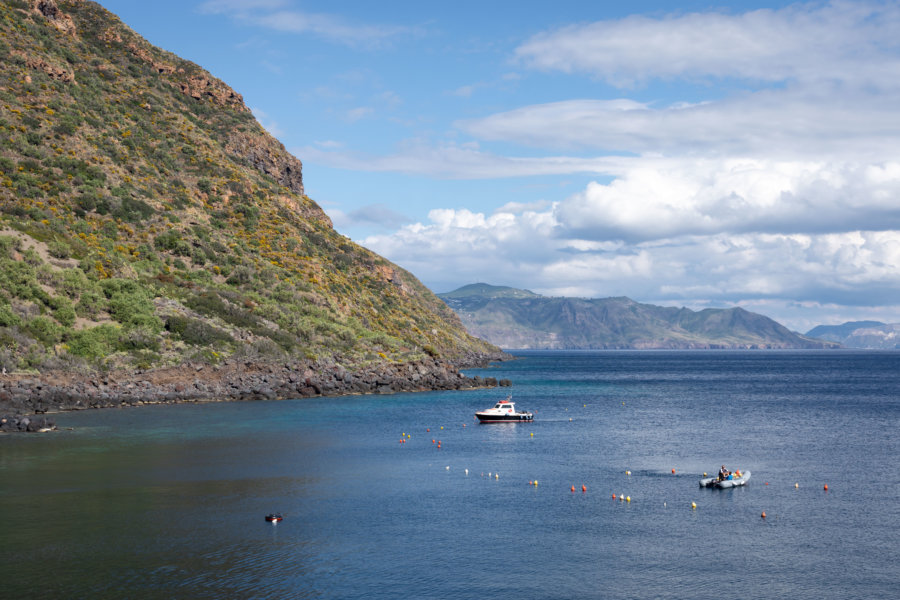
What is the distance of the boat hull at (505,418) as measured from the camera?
96.3 m

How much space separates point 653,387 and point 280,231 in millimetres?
85967

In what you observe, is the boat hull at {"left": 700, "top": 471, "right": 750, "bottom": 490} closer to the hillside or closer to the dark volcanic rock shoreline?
the dark volcanic rock shoreline

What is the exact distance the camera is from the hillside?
10862 cm

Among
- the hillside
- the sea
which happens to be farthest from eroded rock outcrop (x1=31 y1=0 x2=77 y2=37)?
the sea

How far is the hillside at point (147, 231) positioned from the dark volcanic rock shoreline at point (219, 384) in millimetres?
2108

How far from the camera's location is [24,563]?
123ft

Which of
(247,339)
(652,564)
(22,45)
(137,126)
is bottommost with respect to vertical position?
(652,564)

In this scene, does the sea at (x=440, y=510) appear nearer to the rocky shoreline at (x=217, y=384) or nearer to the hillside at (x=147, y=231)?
the rocky shoreline at (x=217, y=384)

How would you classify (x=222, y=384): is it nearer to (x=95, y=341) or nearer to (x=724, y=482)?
(x=95, y=341)

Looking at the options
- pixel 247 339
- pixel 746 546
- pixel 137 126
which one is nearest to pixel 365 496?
pixel 746 546

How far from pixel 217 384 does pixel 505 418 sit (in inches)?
1707

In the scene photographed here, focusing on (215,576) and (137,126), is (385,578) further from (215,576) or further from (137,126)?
(137,126)

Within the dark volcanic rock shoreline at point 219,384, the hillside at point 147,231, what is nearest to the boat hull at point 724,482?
the dark volcanic rock shoreline at point 219,384

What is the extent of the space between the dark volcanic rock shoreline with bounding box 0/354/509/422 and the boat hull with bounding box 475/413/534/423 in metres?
36.0
